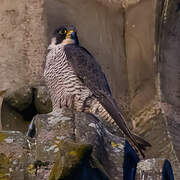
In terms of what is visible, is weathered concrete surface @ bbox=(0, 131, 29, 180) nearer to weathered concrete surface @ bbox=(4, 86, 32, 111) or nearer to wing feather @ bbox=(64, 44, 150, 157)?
wing feather @ bbox=(64, 44, 150, 157)

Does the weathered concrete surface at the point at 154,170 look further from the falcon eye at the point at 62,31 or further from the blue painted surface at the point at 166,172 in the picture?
the falcon eye at the point at 62,31

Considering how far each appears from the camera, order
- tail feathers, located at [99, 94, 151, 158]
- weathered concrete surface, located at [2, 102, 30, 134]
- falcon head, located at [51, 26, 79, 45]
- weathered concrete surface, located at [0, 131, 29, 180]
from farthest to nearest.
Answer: falcon head, located at [51, 26, 79, 45] → weathered concrete surface, located at [2, 102, 30, 134] → tail feathers, located at [99, 94, 151, 158] → weathered concrete surface, located at [0, 131, 29, 180]

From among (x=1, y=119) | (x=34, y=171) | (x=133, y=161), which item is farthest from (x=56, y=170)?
(x=1, y=119)

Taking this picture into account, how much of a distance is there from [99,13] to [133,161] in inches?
103

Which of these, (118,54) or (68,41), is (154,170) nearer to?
(68,41)

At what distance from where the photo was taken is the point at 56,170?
2418 millimetres

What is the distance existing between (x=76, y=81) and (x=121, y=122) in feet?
2.50

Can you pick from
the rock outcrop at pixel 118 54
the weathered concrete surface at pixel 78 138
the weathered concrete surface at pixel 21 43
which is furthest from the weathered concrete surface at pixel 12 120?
the weathered concrete surface at pixel 78 138

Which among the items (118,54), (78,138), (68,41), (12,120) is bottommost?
(12,120)

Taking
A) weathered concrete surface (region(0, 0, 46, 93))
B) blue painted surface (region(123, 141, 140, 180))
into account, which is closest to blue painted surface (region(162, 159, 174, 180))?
blue painted surface (region(123, 141, 140, 180))

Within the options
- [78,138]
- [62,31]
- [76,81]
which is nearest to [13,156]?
[78,138]

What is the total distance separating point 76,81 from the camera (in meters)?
4.57

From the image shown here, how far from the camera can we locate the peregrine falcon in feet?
14.4

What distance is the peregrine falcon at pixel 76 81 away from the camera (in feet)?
14.4
